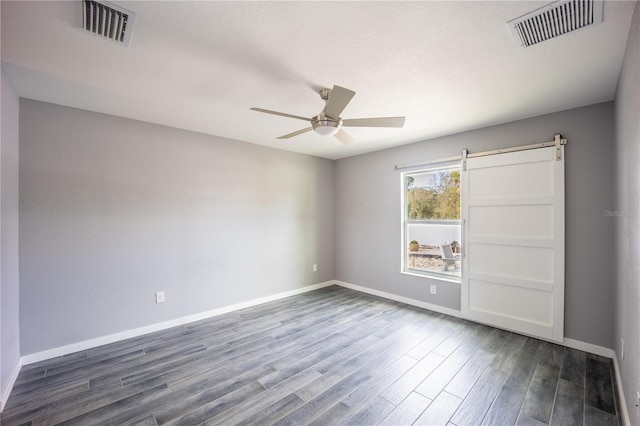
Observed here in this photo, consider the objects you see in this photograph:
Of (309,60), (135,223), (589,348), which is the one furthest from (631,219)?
(135,223)

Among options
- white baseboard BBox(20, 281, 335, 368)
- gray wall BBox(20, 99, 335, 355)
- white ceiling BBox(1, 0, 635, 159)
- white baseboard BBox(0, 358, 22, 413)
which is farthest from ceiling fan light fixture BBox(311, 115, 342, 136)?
white baseboard BBox(0, 358, 22, 413)

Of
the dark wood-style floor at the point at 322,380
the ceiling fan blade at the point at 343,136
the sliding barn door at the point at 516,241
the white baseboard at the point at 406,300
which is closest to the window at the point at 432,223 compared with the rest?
the sliding barn door at the point at 516,241

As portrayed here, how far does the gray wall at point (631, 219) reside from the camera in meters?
1.52

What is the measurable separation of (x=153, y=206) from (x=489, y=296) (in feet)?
14.1

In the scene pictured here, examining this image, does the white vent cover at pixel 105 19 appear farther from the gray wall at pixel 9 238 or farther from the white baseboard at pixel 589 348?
the white baseboard at pixel 589 348

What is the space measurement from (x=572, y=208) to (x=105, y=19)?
4.24 m

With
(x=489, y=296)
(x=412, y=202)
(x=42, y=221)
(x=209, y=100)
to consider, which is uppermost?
(x=209, y=100)

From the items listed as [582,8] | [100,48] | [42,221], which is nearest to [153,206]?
[42,221]

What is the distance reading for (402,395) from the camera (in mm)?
2119

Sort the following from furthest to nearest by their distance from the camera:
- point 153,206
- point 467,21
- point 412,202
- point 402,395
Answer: point 412,202 → point 153,206 → point 402,395 → point 467,21

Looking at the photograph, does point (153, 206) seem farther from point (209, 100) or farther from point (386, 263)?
point (386, 263)

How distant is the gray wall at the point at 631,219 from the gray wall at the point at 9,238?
164 inches

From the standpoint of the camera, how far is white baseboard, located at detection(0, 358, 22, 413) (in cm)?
200

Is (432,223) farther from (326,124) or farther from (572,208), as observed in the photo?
(326,124)
